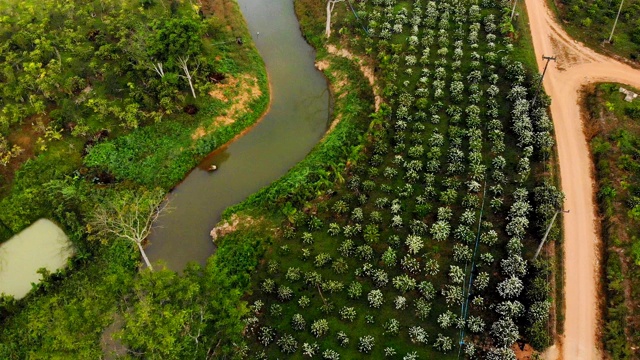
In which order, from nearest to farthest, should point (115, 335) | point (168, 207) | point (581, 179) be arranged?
1. point (115, 335)
2. point (581, 179)
3. point (168, 207)

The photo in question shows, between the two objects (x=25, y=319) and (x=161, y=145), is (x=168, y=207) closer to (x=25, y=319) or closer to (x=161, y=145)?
(x=161, y=145)

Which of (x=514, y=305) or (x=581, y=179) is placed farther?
(x=581, y=179)

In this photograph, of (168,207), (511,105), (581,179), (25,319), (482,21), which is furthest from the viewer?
(482,21)

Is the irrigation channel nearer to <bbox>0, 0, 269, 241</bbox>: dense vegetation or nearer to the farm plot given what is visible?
<bbox>0, 0, 269, 241</bbox>: dense vegetation

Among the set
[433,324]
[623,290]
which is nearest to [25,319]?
[433,324]

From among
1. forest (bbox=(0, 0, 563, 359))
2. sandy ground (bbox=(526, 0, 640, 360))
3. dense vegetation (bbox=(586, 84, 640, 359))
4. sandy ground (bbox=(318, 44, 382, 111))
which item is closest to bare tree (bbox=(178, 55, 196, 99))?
forest (bbox=(0, 0, 563, 359))

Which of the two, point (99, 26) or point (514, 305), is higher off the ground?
point (99, 26)

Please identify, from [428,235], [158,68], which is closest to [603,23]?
[428,235]

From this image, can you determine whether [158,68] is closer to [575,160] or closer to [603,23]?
[575,160]
